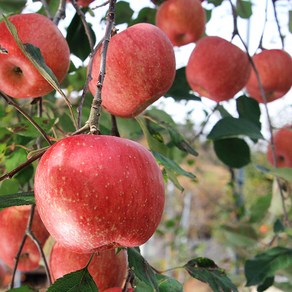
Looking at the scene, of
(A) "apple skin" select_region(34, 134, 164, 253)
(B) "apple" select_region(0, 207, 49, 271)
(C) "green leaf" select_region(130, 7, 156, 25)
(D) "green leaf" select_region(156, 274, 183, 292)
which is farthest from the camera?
(C) "green leaf" select_region(130, 7, 156, 25)

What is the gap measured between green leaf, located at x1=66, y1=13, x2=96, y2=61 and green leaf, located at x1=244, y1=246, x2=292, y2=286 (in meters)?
0.56

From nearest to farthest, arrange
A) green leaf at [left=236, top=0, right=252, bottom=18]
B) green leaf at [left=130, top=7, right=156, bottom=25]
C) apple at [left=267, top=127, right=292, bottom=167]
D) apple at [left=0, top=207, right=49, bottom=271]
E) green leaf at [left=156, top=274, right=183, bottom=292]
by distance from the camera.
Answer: green leaf at [left=156, top=274, right=183, bottom=292] → apple at [left=0, top=207, right=49, bottom=271] → green leaf at [left=130, top=7, right=156, bottom=25] → green leaf at [left=236, top=0, right=252, bottom=18] → apple at [left=267, top=127, right=292, bottom=167]

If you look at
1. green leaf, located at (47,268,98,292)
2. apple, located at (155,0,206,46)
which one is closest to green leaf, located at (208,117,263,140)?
apple, located at (155,0,206,46)

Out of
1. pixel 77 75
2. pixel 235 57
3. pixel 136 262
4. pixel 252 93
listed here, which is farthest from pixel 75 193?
pixel 252 93

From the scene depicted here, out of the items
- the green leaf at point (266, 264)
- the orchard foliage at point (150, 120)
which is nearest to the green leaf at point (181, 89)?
the orchard foliage at point (150, 120)

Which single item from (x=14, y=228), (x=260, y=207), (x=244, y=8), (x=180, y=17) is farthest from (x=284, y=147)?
(x=14, y=228)

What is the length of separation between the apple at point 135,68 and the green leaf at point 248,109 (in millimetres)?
469

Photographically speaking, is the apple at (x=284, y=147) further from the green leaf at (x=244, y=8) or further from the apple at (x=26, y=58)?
the apple at (x=26, y=58)

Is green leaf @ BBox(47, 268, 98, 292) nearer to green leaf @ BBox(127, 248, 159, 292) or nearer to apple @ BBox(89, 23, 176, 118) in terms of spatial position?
green leaf @ BBox(127, 248, 159, 292)

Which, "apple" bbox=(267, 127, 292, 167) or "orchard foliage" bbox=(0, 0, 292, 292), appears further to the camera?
"apple" bbox=(267, 127, 292, 167)

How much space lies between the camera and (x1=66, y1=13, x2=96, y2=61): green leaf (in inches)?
42.0

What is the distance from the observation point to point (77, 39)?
1.08 m

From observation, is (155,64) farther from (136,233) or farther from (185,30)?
(185,30)

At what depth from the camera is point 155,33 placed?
29.8 inches
